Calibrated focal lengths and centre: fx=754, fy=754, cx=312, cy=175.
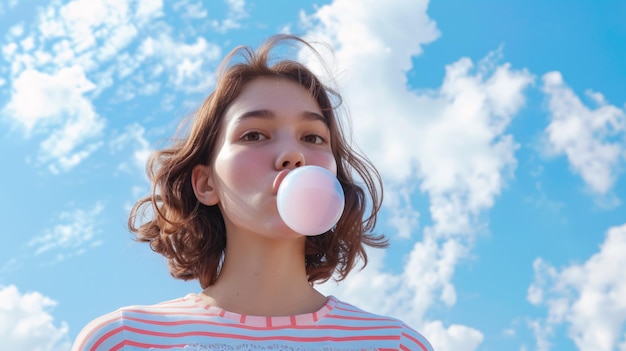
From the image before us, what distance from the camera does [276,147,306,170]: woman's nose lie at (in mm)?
3609

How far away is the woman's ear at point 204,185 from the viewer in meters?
4.03

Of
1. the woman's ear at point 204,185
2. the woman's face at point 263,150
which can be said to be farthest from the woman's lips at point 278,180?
the woman's ear at point 204,185

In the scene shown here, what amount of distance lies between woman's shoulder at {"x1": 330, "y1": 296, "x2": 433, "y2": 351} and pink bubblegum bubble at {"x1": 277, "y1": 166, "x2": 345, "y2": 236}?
59 centimetres

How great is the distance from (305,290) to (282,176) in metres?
0.63

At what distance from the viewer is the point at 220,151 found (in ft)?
12.9

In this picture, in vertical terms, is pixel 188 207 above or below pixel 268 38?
below

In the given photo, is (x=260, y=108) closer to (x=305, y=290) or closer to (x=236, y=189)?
(x=236, y=189)

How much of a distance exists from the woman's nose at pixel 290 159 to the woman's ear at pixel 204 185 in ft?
1.78

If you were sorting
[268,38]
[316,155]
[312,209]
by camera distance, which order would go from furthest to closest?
[268,38] < [316,155] < [312,209]

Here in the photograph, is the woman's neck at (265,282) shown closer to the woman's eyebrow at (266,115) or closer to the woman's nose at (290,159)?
the woman's nose at (290,159)

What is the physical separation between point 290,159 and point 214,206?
2.62 feet

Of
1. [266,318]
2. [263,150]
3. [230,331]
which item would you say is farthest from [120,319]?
[263,150]

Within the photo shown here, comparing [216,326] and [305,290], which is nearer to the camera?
[216,326]

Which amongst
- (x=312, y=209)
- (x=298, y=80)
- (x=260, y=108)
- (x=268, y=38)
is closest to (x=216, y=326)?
(x=312, y=209)
